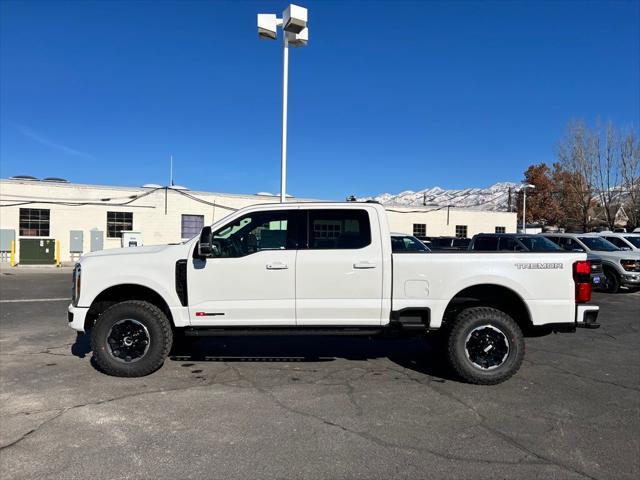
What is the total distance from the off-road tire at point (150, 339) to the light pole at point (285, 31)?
691 centimetres

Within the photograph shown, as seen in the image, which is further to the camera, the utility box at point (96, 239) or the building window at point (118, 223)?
the building window at point (118, 223)

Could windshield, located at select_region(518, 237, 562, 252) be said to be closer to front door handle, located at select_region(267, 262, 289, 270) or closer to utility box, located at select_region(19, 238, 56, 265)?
front door handle, located at select_region(267, 262, 289, 270)

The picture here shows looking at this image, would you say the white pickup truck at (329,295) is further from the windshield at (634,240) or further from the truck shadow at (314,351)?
the windshield at (634,240)

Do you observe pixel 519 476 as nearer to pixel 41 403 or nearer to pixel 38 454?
pixel 38 454

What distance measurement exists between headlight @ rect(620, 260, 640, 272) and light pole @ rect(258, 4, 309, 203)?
1089 cm

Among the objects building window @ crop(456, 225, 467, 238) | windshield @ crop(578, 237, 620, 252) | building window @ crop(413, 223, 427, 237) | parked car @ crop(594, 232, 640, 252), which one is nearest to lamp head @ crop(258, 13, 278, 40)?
windshield @ crop(578, 237, 620, 252)

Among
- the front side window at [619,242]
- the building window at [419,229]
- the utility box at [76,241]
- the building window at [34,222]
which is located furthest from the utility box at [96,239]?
the front side window at [619,242]

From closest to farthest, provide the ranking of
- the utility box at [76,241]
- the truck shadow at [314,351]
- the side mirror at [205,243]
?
the side mirror at [205,243]
the truck shadow at [314,351]
the utility box at [76,241]

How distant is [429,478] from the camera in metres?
3.38

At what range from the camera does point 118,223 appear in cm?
2594

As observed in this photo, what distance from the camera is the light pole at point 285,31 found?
1145 centimetres

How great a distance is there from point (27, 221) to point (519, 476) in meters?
26.2

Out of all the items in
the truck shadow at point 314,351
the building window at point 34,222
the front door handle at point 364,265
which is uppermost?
the building window at point 34,222

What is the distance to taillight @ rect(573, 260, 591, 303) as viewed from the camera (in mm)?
5512
